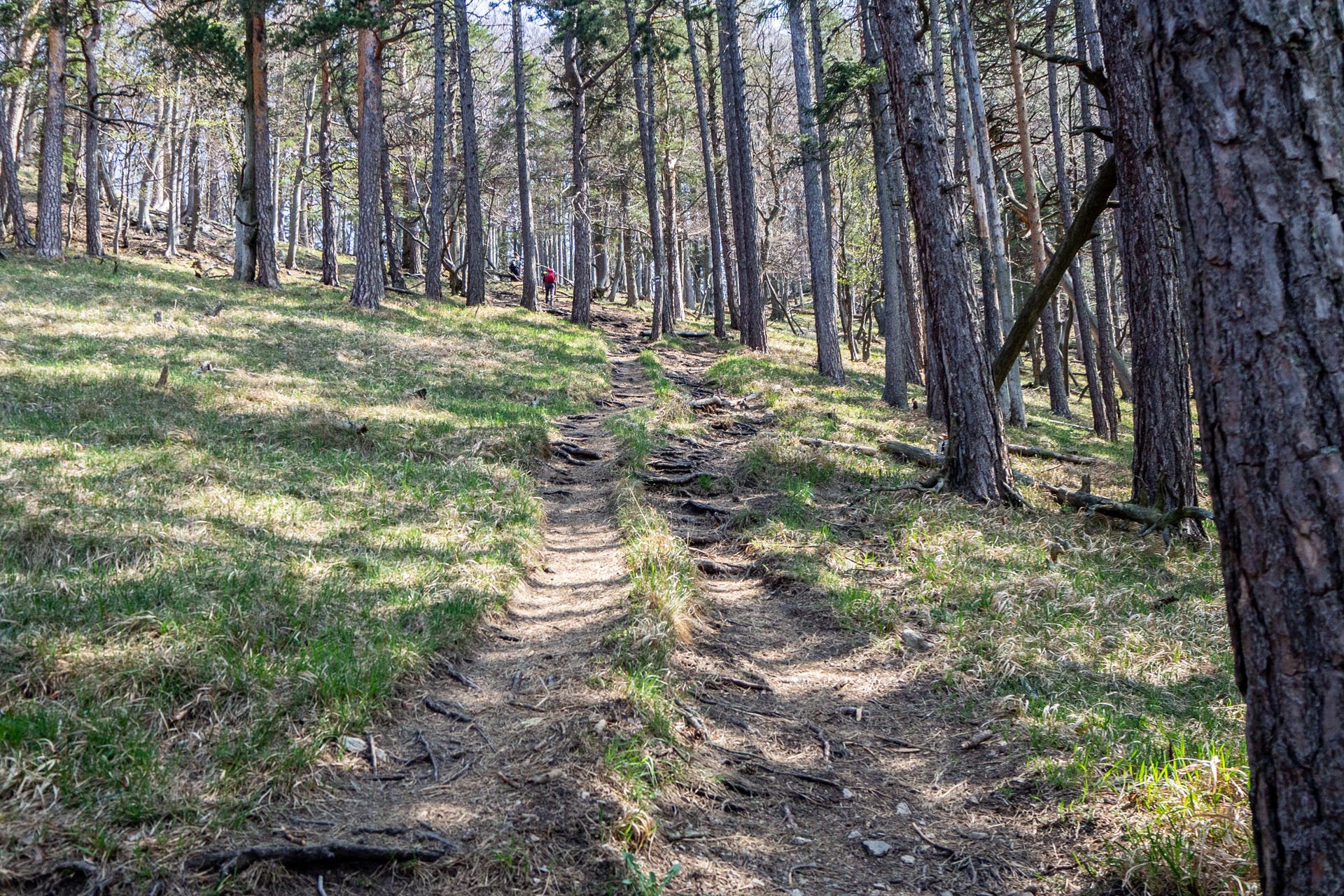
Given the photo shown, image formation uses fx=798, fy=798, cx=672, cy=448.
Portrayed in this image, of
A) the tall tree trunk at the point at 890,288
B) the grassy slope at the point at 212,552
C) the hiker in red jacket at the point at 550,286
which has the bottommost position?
the grassy slope at the point at 212,552

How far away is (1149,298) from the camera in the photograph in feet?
25.1

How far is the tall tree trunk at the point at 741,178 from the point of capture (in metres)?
20.2

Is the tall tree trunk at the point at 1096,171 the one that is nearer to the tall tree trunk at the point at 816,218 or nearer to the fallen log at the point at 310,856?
the tall tree trunk at the point at 816,218

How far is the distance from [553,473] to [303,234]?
5520cm

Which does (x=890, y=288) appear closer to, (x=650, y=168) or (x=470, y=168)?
(x=650, y=168)

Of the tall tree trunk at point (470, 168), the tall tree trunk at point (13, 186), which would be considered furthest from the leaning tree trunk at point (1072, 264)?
the tall tree trunk at point (13, 186)

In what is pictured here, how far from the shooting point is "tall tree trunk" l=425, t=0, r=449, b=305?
2094 centimetres

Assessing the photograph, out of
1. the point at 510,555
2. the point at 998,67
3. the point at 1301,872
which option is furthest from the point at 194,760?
the point at 998,67

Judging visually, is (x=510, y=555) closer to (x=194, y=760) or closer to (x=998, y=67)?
(x=194, y=760)

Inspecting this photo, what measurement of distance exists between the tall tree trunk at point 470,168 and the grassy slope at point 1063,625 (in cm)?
1498

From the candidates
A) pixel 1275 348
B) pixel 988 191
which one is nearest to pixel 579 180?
pixel 988 191

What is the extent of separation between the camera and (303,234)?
56188 millimetres

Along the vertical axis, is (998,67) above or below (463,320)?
above

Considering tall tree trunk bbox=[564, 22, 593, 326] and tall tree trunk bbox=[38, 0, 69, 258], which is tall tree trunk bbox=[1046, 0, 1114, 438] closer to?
tall tree trunk bbox=[564, 22, 593, 326]
